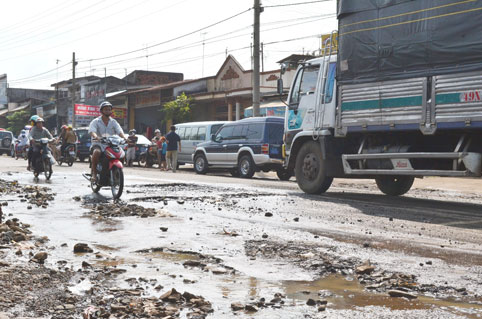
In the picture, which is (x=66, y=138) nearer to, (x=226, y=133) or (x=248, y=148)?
(x=226, y=133)

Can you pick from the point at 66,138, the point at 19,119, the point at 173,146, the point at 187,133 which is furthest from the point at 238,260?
the point at 19,119

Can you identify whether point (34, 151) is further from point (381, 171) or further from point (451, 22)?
point (451, 22)

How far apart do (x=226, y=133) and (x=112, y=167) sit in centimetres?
991

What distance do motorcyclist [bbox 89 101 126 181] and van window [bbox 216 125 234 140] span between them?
29.7 feet

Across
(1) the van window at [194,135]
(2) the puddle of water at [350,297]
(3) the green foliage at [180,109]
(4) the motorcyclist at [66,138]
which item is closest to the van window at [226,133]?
(1) the van window at [194,135]

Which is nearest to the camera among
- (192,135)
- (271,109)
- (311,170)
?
(311,170)

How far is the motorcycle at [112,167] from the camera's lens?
34.6 ft

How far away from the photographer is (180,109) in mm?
41094

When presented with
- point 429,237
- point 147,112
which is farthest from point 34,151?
point 147,112

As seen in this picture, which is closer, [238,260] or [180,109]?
[238,260]

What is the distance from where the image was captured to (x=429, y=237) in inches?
255

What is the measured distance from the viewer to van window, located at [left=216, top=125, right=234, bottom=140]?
66.7 feet

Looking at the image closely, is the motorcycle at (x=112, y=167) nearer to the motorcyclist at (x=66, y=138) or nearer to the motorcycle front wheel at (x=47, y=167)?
the motorcycle front wheel at (x=47, y=167)

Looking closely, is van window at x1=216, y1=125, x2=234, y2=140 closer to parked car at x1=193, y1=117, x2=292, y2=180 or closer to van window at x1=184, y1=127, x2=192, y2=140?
parked car at x1=193, y1=117, x2=292, y2=180
